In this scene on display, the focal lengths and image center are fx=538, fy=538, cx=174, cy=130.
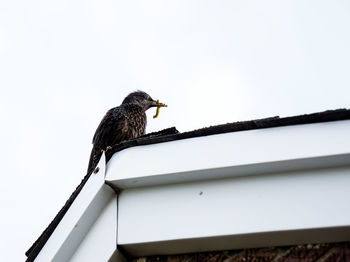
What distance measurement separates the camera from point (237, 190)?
1706 millimetres

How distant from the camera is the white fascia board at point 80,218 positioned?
185 centimetres

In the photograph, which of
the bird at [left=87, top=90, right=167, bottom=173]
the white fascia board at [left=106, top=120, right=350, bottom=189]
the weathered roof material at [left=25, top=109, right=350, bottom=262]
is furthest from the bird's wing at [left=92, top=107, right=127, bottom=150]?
the white fascia board at [left=106, top=120, right=350, bottom=189]

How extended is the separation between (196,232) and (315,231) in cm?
36

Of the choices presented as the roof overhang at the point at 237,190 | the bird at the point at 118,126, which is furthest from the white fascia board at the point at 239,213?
the bird at the point at 118,126

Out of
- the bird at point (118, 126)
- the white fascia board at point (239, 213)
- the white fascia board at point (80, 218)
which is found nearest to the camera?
the white fascia board at point (239, 213)

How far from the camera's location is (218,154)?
1.71 m

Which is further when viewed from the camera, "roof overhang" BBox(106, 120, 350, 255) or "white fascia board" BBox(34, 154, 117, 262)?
"white fascia board" BBox(34, 154, 117, 262)

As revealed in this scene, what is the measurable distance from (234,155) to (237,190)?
116 mm

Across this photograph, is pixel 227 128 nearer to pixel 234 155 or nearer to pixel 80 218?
pixel 234 155

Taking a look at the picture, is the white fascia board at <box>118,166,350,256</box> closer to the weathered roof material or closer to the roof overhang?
the roof overhang

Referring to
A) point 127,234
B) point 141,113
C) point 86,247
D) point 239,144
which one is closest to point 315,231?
point 239,144

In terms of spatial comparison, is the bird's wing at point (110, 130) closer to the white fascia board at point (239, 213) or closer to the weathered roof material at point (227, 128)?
the weathered roof material at point (227, 128)

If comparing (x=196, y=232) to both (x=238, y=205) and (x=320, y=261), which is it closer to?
(x=238, y=205)

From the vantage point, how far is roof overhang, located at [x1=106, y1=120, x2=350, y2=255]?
5.24ft
